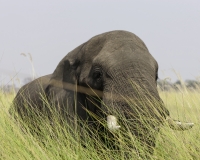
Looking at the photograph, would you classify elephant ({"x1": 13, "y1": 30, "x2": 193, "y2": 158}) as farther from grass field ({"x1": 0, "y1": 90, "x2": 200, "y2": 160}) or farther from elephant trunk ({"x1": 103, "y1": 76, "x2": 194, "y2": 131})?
grass field ({"x1": 0, "y1": 90, "x2": 200, "y2": 160})

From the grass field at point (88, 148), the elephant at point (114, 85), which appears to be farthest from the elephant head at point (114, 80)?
the grass field at point (88, 148)

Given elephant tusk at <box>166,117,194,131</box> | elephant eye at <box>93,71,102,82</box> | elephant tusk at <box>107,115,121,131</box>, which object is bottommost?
elephant tusk at <box>166,117,194,131</box>

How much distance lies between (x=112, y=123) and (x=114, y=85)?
26.7 inches

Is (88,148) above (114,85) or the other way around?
the other way around

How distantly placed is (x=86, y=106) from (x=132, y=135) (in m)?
1.21

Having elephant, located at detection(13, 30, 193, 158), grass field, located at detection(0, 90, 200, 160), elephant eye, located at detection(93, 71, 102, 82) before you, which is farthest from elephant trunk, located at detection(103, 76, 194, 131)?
elephant eye, located at detection(93, 71, 102, 82)

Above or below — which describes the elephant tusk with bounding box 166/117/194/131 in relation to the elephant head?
below

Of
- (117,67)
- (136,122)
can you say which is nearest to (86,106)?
(117,67)

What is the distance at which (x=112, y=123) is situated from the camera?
4.45 metres

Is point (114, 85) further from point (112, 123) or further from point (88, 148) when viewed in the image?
point (88, 148)

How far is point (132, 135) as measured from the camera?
4.28 meters

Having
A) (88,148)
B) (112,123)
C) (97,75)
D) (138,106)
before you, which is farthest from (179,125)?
(97,75)

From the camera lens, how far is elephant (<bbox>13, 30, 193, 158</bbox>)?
443 centimetres

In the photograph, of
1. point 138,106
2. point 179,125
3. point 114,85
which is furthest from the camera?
point 114,85
